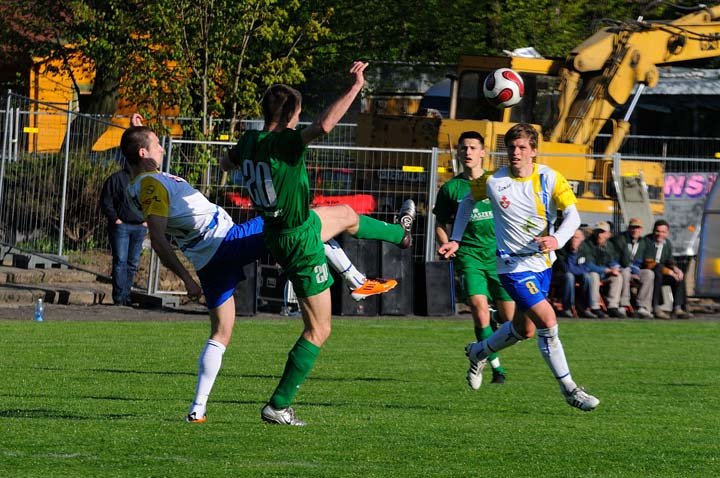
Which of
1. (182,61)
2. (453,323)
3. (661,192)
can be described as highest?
(182,61)

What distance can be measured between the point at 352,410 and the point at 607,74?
59.6 ft

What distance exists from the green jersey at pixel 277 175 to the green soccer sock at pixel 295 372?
810 mm

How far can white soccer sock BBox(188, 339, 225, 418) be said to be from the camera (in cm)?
952

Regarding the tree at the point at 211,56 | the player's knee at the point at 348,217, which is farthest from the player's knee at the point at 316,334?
the tree at the point at 211,56

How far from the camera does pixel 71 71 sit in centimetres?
3669

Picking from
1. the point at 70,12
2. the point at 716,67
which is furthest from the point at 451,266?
the point at 716,67

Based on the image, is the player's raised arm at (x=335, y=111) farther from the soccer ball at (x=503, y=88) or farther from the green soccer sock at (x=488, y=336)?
the soccer ball at (x=503, y=88)

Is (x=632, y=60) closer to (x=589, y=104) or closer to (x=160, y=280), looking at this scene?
(x=589, y=104)

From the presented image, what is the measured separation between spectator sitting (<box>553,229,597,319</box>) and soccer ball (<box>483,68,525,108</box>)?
6.27 meters

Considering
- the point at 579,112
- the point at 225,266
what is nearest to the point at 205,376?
the point at 225,266

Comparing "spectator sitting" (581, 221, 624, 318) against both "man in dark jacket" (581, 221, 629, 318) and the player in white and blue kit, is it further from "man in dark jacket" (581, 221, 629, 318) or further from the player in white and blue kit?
the player in white and blue kit

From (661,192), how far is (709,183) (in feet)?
3.06

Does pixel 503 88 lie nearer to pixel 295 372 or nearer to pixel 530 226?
pixel 530 226

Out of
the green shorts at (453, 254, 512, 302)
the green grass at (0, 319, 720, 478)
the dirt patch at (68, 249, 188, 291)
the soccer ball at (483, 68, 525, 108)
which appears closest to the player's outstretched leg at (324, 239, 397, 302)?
the green grass at (0, 319, 720, 478)
